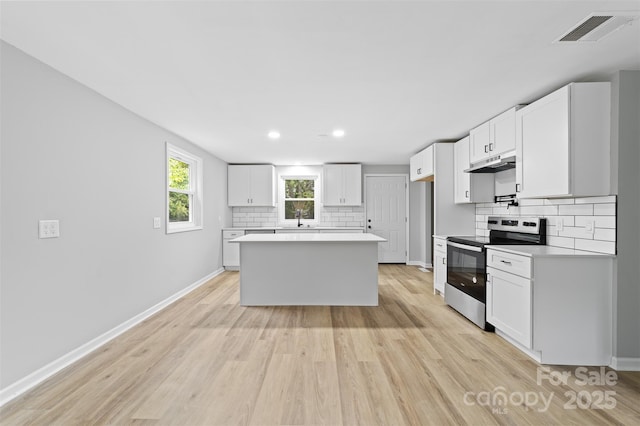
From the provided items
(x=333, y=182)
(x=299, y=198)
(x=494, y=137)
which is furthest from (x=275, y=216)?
(x=494, y=137)

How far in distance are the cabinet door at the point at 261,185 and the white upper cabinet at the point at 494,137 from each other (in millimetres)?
4031

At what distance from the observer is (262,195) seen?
21.9 ft

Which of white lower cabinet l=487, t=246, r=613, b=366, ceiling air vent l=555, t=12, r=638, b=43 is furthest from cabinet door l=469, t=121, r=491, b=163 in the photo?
ceiling air vent l=555, t=12, r=638, b=43

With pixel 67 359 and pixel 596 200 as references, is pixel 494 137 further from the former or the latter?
pixel 67 359

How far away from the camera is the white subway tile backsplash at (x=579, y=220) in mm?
2414

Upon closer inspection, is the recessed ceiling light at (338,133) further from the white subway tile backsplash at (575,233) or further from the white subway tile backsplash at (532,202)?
the white subway tile backsplash at (575,233)

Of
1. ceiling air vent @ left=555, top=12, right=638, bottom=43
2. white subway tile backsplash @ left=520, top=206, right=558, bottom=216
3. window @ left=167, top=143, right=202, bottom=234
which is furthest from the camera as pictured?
window @ left=167, top=143, right=202, bottom=234

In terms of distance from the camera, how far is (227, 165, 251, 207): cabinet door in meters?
6.66

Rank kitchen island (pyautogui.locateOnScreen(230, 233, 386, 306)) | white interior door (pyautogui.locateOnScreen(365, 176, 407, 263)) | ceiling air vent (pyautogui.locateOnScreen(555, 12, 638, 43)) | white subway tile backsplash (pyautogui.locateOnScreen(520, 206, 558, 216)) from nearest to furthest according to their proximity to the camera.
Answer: ceiling air vent (pyautogui.locateOnScreen(555, 12, 638, 43))
white subway tile backsplash (pyautogui.locateOnScreen(520, 206, 558, 216))
kitchen island (pyautogui.locateOnScreen(230, 233, 386, 306))
white interior door (pyautogui.locateOnScreen(365, 176, 407, 263))

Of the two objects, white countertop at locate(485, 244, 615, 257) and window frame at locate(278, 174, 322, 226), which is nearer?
white countertop at locate(485, 244, 615, 257)

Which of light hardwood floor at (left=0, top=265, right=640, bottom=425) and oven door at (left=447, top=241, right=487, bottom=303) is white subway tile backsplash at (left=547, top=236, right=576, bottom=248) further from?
light hardwood floor at (left=0, top=265, right=640, bottom=425)

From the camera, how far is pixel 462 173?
4250 millimetres

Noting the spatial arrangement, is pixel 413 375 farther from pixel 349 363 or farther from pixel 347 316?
pixel 347 316

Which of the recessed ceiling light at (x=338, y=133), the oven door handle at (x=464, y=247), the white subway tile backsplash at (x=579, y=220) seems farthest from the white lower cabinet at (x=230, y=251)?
the white subway tile backsplash at (x=579, y=220)
